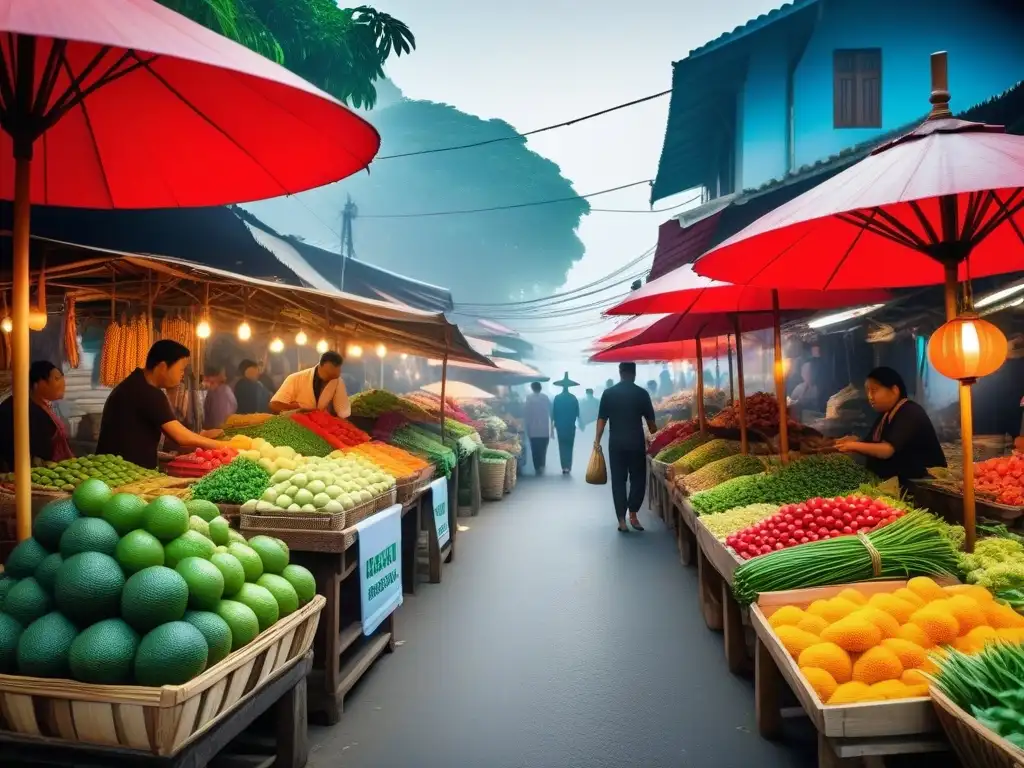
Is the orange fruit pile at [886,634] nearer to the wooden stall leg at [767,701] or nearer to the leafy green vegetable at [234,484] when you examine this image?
the wooden stall leg at [767,701]

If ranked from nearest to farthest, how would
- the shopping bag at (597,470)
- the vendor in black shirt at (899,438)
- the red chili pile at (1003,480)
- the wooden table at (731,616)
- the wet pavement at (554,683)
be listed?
1. the wet pavement at (554,683)
2. the wooden table at (731,616)
3. the red chili pile at (1003,480)
4. the vendor in black shirt at (899,438)
5. the shopping bag at (597,470)

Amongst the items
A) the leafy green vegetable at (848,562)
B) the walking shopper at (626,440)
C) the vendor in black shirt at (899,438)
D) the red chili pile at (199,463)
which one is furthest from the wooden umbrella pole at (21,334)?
the walking shopper at (626,440)

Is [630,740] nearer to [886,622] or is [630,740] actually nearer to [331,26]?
[886,622]

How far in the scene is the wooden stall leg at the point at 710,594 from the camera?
5137 mm

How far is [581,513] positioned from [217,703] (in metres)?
8.49

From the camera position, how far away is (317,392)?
7.46 meters

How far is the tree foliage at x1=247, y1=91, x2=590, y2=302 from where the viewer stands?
48812 mm

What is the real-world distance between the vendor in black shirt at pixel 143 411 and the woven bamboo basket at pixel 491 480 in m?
7.19

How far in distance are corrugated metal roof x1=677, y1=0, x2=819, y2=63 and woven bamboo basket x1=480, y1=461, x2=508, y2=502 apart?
8400mm

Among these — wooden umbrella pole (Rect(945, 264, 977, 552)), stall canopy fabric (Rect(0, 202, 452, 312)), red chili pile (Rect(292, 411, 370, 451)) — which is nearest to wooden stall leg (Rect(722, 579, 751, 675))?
wooden umbrella pole (Rect(945, 264, 977, 552))

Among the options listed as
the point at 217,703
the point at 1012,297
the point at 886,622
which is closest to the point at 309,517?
the point at 217,703

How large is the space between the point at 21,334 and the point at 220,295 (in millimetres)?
4928

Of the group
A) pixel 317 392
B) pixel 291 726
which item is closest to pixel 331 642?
pixel 291 726

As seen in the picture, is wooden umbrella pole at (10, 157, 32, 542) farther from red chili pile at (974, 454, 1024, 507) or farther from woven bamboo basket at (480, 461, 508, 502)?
woven bamboo basket at (480, 461, 508, 502)
